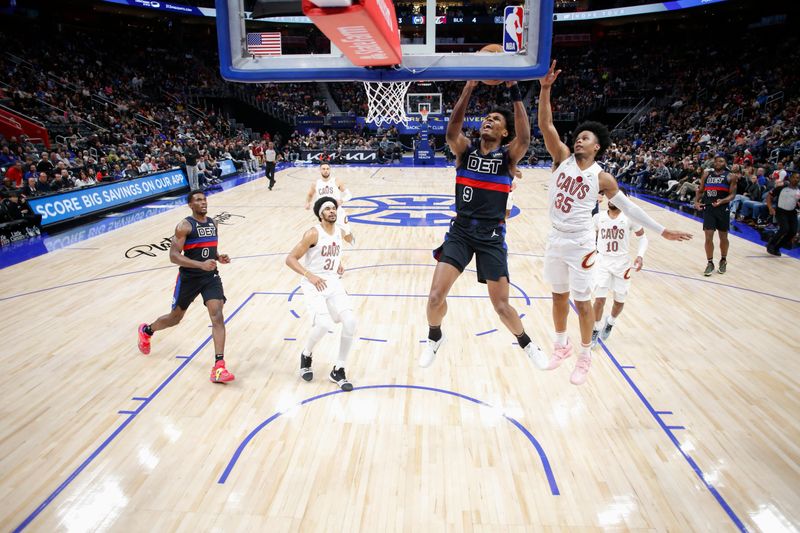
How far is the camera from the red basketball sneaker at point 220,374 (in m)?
5.59

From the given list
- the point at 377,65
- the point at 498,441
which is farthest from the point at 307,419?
the point at 377,65

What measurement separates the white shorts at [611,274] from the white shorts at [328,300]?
3052 millimetres

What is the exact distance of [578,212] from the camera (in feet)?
13.8

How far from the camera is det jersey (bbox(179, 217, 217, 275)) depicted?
18.8ft

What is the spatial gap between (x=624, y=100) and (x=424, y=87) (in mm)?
13408

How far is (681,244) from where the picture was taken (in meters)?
12.1

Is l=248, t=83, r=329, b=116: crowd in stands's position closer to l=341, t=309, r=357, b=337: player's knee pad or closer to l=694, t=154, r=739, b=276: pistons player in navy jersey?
l=694, t=154, r=739, b=276: pistons player in navy jersey

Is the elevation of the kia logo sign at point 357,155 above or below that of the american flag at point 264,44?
below

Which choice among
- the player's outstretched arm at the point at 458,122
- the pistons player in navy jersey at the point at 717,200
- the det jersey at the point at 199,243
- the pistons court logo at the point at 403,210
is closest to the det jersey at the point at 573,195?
the player's outstretched arm at the point at 458,122

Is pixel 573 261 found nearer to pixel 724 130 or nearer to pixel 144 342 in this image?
pixel 144 342

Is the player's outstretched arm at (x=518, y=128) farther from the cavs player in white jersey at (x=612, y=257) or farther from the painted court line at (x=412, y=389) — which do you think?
the cavs player in white jersey at (x=612, y=257)

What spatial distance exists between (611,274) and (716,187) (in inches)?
174

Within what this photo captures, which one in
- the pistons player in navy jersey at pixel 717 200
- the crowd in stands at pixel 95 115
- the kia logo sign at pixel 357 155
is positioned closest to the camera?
the pistons player in navy jersey at pixel 717 200

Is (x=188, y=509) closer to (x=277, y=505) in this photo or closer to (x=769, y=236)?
(x=277, y=505)
